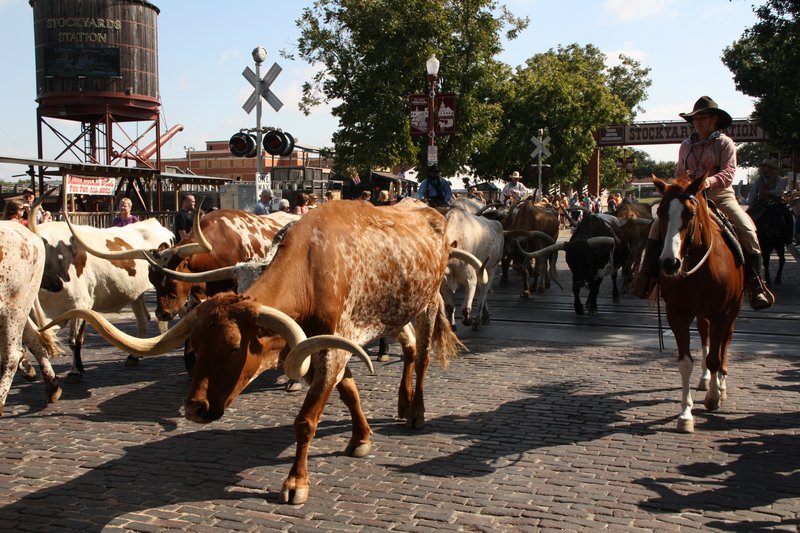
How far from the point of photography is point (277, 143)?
48.2ft

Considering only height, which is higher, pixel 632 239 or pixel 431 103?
pixel 431 103

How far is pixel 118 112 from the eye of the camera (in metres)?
34.5

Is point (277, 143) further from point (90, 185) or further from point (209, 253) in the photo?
point (90, 185)

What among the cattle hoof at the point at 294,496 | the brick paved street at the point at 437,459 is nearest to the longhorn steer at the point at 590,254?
the brick paved street at the point at 437,459

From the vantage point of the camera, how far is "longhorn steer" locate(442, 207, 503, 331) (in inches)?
415

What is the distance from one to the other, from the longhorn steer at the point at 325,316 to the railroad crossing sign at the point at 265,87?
8452 mm

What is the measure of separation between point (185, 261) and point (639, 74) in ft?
202

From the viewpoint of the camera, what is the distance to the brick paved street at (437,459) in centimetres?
468

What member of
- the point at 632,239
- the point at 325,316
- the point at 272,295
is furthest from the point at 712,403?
the point at 632,239

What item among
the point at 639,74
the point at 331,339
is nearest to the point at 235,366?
the point at 331,339

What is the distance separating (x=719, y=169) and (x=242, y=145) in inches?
385

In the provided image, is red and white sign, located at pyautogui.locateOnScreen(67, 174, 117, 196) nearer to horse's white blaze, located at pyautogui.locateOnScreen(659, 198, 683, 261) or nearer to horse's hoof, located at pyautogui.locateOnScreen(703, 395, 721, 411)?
horse's white blaze, located at pyautogui.locateOnScreen(659, 198, 683, 261)

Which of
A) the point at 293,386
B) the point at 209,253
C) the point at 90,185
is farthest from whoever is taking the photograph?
the point at 90,185

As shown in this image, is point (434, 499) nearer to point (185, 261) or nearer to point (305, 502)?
point (305, 502)
